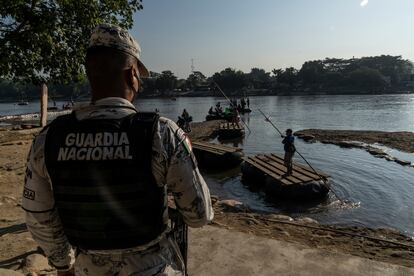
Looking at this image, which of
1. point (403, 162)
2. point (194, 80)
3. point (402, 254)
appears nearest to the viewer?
point (402, 254)

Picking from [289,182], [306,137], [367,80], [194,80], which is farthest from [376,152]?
[194,80]

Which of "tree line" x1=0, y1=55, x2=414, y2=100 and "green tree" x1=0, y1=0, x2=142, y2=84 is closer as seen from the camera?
"green tree" x1=0, y1=0, x2=142, y2=84

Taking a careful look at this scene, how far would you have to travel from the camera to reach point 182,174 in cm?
192

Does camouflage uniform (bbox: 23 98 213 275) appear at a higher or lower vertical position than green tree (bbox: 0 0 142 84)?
lower

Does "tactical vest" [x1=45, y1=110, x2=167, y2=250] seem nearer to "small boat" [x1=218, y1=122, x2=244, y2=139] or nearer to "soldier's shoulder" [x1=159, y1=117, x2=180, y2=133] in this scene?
"soldier's shoulder" [x1=159, y1=117, x2=180, y2=133]

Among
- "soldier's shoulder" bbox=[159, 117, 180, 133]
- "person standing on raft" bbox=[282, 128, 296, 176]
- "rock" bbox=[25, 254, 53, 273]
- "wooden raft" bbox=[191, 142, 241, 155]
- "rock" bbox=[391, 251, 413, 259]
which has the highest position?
"soldier's shoulder" bbox=[159, 117, 180, 133]

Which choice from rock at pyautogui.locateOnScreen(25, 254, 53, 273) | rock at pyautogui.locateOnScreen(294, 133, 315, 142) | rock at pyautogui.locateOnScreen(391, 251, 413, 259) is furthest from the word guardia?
rock at pyautogui.locateOnScreen(294, 133, 315, 142)

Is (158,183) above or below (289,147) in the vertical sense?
above

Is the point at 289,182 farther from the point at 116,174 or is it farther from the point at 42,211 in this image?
the point at 116,174

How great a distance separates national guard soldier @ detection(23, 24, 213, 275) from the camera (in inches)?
72.8

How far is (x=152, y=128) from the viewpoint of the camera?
6.09ft

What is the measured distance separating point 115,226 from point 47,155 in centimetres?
50

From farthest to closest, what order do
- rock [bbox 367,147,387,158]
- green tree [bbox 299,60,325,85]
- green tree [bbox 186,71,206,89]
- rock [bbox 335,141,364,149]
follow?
green tree [bbox 186,71,206,89]
green tree [bbox 299,60,325,85]
rock [bbox 335,141,364,149]
rock [bbox 367,147,387,158]

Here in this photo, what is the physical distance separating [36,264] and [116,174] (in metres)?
4.13
